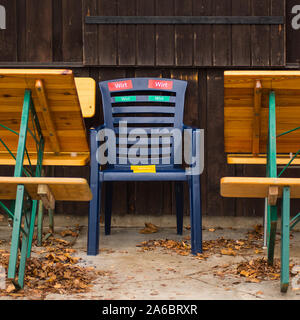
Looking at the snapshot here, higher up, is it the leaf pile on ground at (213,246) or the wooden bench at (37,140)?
the wooden bench at (37,140)

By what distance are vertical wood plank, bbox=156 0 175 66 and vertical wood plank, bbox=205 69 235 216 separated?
39 centimetres

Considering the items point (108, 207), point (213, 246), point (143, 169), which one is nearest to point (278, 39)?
point (143, 169)

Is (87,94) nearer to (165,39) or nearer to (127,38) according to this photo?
(127,38)

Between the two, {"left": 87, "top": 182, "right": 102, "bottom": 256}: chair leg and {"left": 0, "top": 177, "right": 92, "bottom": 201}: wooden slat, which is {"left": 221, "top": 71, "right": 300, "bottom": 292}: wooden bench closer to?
{"left": 0, "top": 177, "right": 92, "bottom": 201}: wooden slat

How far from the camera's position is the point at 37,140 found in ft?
11.1

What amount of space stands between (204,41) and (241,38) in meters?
0.33

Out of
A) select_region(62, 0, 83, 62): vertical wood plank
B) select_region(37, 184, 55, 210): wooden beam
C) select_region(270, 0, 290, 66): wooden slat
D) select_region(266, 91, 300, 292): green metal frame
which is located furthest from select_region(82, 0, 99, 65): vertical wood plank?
select_region(37, 184, 55, 210): wooden beam

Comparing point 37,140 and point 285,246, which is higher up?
point 37,140

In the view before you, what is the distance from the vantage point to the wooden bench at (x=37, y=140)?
8.57 ft

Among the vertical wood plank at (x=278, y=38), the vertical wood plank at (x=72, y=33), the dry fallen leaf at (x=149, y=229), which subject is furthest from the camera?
the vertical wood plank at (x=72, y=33)

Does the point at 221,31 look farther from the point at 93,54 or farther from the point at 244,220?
the point at 244,220

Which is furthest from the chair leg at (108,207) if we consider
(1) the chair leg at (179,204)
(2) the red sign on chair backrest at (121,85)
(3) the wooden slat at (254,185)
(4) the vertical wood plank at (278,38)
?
(4) the vertical wood plank at (278,38)

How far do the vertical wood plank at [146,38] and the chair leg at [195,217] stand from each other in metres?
1.42

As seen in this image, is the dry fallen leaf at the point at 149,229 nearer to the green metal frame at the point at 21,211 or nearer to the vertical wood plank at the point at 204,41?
the green metal frame at the point at 21,211
